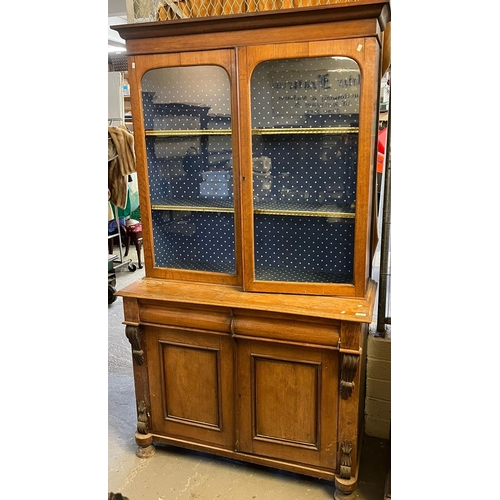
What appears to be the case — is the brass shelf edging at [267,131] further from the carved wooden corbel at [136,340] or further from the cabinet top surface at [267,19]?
the carved wooden corbel at [136,340]

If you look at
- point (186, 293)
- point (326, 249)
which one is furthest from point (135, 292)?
point (326, 249)

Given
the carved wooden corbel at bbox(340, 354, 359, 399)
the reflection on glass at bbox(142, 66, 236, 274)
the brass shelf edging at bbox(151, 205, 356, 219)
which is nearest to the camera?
the carved wooden corbel at bbox(340, 354, 359, 399)

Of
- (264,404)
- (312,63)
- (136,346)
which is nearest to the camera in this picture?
(312,63)

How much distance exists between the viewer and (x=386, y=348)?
1989 millimetres

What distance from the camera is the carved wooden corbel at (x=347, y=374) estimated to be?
5.24ft

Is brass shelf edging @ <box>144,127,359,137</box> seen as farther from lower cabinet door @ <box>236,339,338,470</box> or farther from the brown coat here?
the brown coat

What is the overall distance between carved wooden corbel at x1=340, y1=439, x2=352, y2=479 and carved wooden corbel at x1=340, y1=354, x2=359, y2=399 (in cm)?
20

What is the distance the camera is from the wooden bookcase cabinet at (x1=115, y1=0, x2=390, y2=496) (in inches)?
63.0

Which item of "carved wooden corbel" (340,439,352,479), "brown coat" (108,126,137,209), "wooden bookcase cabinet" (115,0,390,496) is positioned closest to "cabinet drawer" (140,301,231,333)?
"wooden bookcase cabinet" (115,0,390,496)

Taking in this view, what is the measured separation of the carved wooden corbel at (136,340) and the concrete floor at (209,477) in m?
0.48

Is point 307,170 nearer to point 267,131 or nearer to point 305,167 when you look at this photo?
point 305,167

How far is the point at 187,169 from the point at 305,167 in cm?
56
